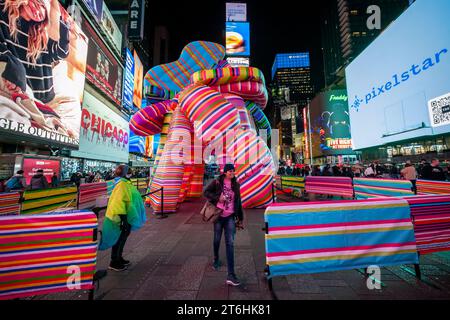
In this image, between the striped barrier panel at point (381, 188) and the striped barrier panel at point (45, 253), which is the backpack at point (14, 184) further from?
the striped barrier panel at point (381, 188)

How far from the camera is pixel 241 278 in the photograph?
285 cm

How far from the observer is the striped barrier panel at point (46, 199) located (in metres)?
5.69

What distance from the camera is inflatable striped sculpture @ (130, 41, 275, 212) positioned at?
6043 millimetres

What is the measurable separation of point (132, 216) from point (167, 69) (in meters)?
6.75

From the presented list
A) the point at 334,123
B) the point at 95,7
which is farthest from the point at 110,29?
the point at 334,123

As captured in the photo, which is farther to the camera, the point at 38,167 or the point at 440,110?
the point at 38,167

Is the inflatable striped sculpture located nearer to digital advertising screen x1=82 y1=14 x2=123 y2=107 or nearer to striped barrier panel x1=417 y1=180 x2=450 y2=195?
striped barrier panel x1=417 y1=180 x2=450 y2=195

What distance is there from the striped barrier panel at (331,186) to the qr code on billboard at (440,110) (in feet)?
30.7

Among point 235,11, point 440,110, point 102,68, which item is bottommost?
point 440,110

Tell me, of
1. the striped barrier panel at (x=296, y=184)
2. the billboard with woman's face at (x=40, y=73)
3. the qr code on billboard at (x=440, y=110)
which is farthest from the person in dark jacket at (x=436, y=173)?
the billboard with woman's face at (x=40, y=73)

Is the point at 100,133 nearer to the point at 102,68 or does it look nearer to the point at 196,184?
the point at 102,68

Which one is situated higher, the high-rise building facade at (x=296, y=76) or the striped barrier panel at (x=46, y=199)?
the high-rise building facade at (x=296, y=76)

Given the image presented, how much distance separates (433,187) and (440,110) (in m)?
11.5
